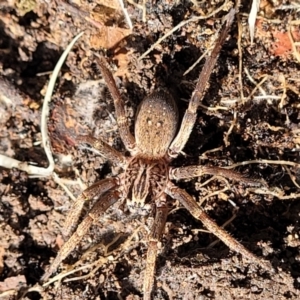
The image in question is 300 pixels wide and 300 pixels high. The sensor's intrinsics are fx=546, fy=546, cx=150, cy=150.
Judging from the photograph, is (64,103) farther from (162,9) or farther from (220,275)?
(220,275)

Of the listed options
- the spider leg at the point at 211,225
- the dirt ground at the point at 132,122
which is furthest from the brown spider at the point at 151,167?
the dirt ground at the point at 132,122

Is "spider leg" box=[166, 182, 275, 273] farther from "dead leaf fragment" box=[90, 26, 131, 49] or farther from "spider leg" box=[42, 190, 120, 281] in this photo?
"dead leaf fragment" box=[90, 26, 131, 49]

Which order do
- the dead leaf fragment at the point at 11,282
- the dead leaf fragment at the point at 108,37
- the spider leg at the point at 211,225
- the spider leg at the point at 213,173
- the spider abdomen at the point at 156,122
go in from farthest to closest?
1. the dead leaf fragment at the point at 108,37
2. the dead leaf fragment at the point at 11,282
3. the spider abdomen at the point at 156,122
4. the spider leg at the point at 213,173
5. the spider leg at the point at 211,225

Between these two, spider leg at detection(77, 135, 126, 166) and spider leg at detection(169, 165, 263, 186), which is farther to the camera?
spider leg at detection(77, 135, 126, 166)

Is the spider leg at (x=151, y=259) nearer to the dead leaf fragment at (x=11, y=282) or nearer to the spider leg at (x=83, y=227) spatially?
the spider leg at (x=83, y=227)

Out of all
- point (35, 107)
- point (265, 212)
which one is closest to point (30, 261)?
point (35, 107)

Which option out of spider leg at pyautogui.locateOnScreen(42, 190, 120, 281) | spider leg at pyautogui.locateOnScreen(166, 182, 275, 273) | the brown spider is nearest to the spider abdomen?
the brown spider

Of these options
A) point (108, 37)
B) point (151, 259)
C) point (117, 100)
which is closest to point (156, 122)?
point (117, 100)
